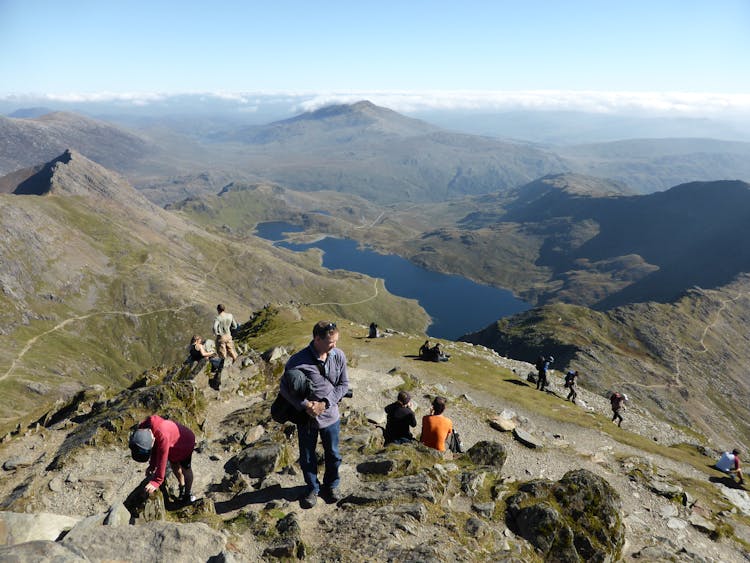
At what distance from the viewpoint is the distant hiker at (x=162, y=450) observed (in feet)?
37.3

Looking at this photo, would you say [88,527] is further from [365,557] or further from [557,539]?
[557,539]

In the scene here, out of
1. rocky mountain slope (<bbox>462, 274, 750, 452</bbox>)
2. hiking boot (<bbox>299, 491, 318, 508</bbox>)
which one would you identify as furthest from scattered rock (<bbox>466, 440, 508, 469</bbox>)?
rocky mountain slope (<bbox>462, 274, 750, 452</bbox>)

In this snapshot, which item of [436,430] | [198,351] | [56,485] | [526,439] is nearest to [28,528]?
[56,485]

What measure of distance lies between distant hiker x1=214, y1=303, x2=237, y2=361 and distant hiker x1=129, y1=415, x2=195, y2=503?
52.4 ft

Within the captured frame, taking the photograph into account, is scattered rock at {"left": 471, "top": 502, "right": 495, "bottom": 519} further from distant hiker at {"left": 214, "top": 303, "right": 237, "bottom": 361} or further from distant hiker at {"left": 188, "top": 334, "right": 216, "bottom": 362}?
distant hiker at {"left": 188, "top": 334, "right": 216, "bottom": 362}

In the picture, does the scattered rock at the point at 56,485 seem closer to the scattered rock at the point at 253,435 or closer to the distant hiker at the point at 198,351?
the scattered rock at the point at 253,435

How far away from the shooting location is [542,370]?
48.4 meters

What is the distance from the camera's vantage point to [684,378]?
175750 mm

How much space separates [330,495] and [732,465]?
107 ft

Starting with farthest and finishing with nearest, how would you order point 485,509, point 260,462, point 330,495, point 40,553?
point 260,462, point 485,509, point 330,495, point 40,553

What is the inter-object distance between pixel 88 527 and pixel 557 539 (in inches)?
532

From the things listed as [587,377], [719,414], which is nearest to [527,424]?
[587,377]

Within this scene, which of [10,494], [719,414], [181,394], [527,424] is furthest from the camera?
[719,414]

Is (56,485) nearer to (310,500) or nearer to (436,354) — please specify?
(310,500)
